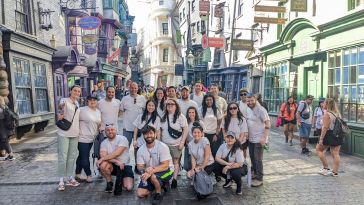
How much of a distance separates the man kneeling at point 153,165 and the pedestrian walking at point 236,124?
1.45 metres

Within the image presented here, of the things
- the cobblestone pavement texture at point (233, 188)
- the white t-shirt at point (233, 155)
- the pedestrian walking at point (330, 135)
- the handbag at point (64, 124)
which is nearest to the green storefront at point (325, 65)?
the cobblestone pavement texture at point (233, 188)

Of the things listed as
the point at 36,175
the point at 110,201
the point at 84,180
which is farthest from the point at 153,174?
the point at 36,175

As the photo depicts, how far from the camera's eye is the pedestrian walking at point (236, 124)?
244 inches

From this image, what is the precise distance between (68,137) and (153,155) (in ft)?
5.36

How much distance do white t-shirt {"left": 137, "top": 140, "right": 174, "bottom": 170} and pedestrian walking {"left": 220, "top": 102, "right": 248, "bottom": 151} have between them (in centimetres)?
142

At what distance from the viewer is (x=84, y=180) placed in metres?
6.31

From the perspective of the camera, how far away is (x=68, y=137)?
5.88 meters

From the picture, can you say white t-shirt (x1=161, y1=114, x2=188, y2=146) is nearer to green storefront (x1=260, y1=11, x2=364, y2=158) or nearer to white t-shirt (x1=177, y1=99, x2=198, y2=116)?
white t-shirt (x1=177, y1=99, x2=198, y2=116)

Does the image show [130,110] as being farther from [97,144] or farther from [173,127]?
[173,127]

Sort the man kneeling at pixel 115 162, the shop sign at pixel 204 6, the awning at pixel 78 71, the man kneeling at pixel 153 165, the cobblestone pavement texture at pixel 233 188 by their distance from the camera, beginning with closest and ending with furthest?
the man kneeling at pixel 153 165 < the cobblestone pavement texture at pixel 233 188 < the man kneeling at pixel 115 162 < the awning at pixel 78 71 < the shop sign at pixel 204 6

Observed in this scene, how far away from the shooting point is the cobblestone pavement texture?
17.5 feet

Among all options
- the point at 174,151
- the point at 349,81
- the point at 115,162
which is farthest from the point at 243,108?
the point at 349,81

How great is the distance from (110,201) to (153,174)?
0.82 m

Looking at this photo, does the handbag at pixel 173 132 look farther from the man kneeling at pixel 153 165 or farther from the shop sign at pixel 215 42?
the shop sign at pixel 215 42
